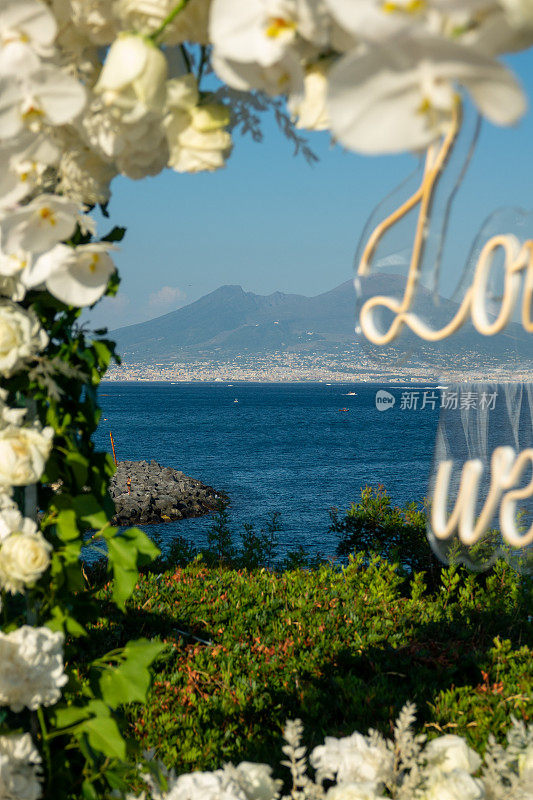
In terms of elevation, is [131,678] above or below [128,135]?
below

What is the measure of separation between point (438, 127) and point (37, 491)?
1.41m

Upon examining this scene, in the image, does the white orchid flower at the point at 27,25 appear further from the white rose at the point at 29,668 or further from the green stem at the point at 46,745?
the green stem at the point at 46,745

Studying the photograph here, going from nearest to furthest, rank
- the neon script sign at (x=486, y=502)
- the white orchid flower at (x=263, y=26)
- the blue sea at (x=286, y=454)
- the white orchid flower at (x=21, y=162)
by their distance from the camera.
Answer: the white orchid flower at (x=263, y=26) → the white orchid flower at (x=21, y=162) → the neon script sign at (x=486, y=502) → the blue sea at (x=286, y=454)

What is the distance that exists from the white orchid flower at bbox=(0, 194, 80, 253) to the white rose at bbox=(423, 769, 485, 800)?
1379 millimetres

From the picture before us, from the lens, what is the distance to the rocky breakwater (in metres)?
26.2

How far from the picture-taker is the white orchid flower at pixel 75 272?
111 centimetres

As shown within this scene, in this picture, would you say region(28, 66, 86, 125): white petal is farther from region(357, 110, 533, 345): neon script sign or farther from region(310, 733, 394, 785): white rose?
region(310, 733, 394, 785): white rose

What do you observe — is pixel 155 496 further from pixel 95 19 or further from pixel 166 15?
pixel 166 15

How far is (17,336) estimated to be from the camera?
4.67ft

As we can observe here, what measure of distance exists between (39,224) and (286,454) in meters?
56.1

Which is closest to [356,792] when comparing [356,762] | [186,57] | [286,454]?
[356,762]

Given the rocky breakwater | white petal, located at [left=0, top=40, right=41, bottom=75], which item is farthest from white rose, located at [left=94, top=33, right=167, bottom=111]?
the rocky breakwater

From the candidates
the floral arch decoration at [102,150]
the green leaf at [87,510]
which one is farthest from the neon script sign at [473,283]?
the green leaf at [87,510]

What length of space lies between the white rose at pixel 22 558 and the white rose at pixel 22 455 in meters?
0.13
